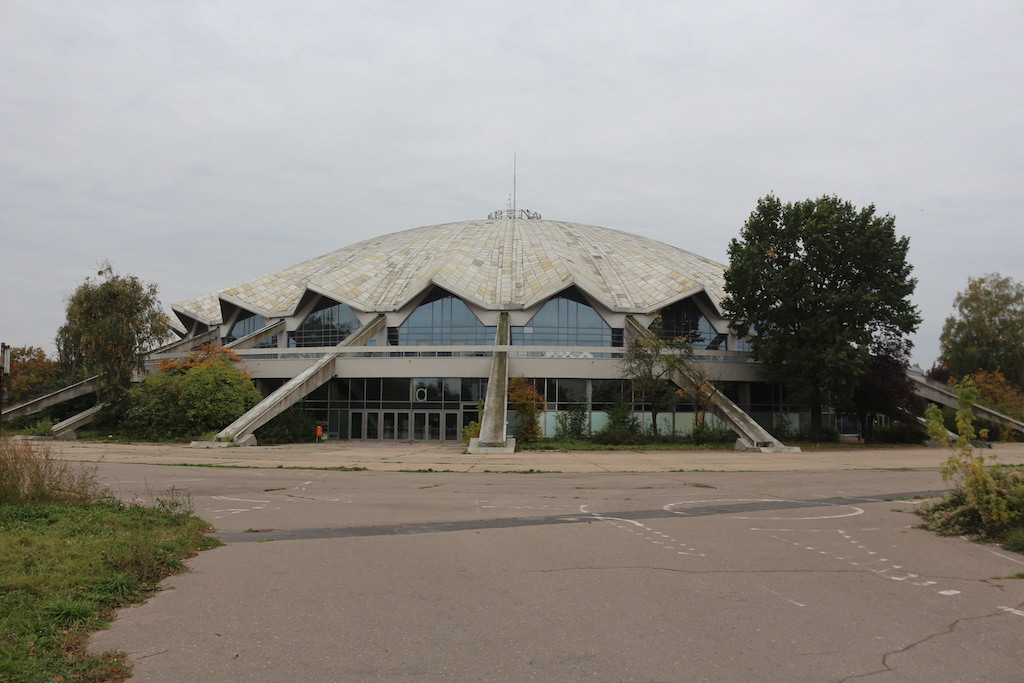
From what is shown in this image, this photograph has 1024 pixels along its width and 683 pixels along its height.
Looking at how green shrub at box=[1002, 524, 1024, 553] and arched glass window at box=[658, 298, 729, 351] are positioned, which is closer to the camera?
green shrub at box=[1002, 524, 1024, 553]

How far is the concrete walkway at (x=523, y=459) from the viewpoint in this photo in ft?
69.8

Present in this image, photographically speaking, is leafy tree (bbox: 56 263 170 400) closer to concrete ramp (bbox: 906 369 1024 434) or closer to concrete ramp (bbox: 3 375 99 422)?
concrete ramp (bbox: 3 375 99 422)

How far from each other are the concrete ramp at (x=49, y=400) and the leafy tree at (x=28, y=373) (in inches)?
402

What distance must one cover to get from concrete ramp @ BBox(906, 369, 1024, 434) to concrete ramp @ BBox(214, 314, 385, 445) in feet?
104

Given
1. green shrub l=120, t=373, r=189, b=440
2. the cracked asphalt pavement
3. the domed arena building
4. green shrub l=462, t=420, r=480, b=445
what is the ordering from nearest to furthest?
the cracked asphalt pavement, green shrub l=462, t=420, r=480, b=445, green shrub l=120, t=373, r=189, b=440, the domed arena building

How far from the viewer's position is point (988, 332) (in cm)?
5588

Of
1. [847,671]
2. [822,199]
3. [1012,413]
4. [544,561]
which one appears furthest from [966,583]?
[1012,413]

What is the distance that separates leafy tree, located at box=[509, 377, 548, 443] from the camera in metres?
33.0

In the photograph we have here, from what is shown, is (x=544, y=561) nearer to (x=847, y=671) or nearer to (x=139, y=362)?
(x=847, y=671)

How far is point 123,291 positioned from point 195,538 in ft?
113

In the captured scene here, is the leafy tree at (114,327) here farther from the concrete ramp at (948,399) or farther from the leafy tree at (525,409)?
the concrete ramp at (948,399)

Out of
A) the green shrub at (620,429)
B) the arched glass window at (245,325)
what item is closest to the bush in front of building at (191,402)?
the arched glass window at (245,325)

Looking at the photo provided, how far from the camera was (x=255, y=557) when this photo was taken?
7.79m

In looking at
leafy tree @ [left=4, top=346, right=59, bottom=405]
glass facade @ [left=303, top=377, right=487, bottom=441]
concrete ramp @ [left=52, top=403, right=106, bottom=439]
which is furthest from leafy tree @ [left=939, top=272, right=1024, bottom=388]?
leafy tree @ [left=4, top=346, right=59, bottom=405]
